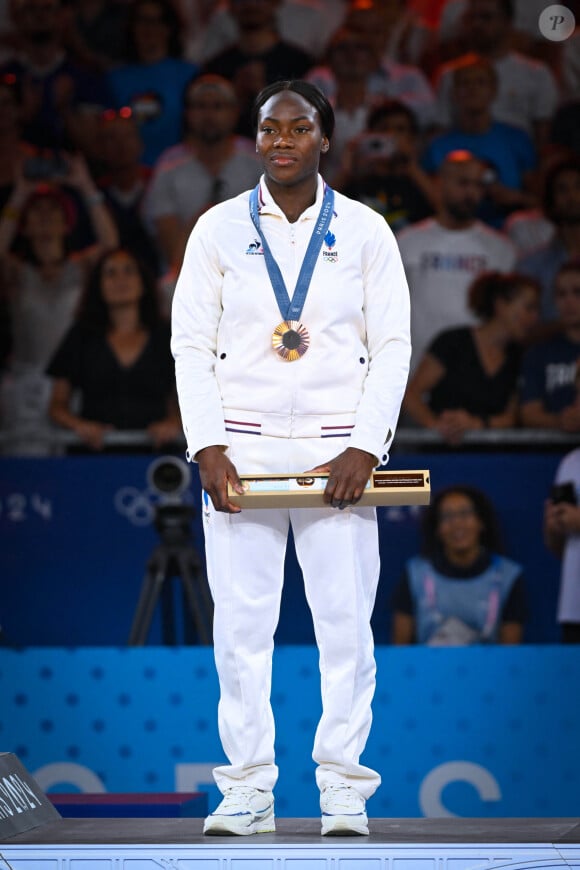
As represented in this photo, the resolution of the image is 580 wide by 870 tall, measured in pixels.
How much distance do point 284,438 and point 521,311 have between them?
3.26 meters

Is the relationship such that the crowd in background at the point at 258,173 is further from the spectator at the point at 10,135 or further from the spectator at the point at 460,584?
the spectator at the point at 460,584

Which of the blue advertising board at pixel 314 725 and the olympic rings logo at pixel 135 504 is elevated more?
the olympic rings logo at pixel 135 504

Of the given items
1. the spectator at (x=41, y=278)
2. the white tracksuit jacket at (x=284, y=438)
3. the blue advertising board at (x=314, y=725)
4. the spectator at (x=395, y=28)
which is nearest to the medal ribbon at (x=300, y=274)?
the white tracksuit jacket at (x=284, y=438)

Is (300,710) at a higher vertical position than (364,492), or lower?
lower

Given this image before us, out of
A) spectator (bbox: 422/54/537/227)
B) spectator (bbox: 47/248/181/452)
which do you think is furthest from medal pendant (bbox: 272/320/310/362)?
spectator (bbox: 422/54/537/227)

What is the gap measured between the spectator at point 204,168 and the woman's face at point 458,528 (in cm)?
204

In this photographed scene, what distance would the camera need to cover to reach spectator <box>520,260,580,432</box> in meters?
5.95

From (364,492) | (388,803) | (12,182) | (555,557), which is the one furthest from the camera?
(12,182)

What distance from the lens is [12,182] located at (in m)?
6.86

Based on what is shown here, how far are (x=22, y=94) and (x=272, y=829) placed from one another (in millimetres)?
4924

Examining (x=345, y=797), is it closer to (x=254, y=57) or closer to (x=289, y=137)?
(x=289, y=137)

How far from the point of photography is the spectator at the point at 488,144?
21.9 feet

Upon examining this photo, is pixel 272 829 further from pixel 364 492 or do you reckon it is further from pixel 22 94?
pixel 22 94

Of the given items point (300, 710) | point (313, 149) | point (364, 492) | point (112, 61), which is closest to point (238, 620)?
point (364, 492)
